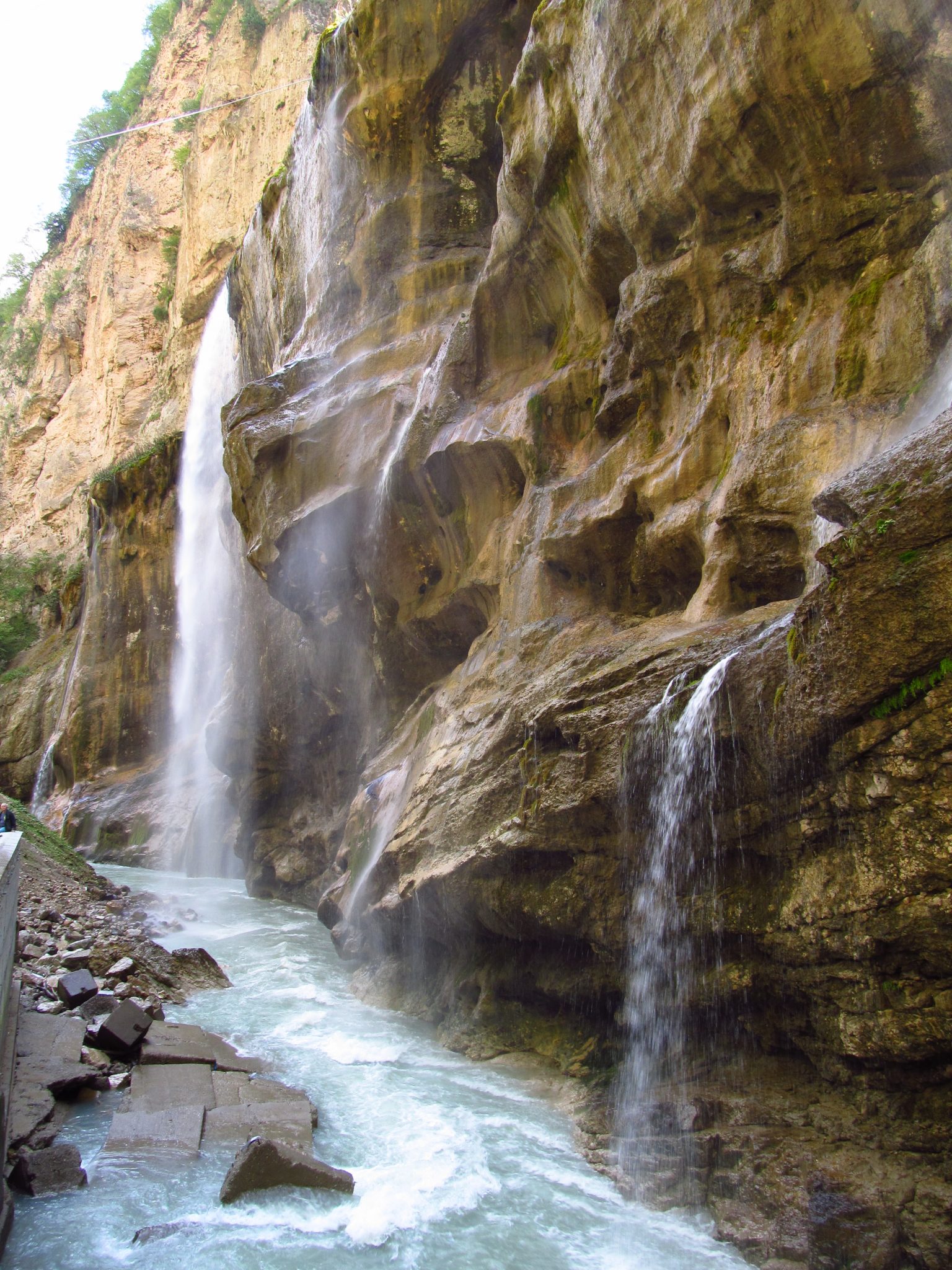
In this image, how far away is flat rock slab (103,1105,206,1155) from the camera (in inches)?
207

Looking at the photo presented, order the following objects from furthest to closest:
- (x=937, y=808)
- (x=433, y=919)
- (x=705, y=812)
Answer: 1. (x=433, y=919)
2. (x=705, y=812)
3. (x=937, y=808)

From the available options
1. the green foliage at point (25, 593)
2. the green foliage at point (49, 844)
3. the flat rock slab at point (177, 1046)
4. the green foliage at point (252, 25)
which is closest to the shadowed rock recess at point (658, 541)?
the flat rock slab at point (177, 1046)

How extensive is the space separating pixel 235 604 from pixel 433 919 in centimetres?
1499

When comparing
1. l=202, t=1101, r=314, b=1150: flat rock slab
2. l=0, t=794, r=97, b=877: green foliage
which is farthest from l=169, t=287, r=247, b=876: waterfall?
l=202, t=1101, r=314, b=1150: flat rock slab

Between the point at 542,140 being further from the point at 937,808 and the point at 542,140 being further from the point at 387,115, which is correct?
the point at 937,808

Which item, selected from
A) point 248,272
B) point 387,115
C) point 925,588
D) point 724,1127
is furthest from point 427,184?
point 724,1127

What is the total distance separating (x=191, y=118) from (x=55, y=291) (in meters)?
10.9

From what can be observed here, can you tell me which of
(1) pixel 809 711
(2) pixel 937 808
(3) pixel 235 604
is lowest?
(2) pixel 937 808

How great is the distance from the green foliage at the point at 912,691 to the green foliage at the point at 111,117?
162 ft

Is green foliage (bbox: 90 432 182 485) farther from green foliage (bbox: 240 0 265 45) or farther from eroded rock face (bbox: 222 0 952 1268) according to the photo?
green foliage (bbox: 240 0 265 45)

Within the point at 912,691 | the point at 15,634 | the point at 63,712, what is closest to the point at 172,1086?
the point at 912,691

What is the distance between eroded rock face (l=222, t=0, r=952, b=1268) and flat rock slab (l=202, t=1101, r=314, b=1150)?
2248mm

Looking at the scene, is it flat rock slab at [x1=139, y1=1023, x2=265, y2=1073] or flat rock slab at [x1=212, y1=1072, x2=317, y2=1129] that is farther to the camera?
flat rock slab at [x1=139, y1=1023, x2=265, y2=1073]

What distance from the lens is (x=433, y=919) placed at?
8.84 m
